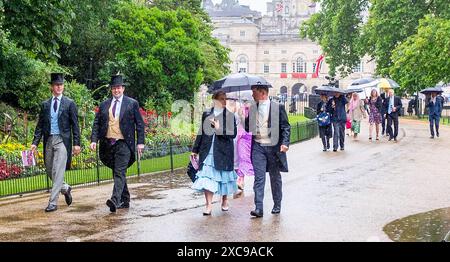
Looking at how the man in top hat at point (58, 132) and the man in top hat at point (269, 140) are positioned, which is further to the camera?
the man in top hat at point (58, 132)

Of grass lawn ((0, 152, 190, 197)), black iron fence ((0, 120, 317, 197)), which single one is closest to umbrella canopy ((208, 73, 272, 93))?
black iron fence ((0, 120, 317, 197))

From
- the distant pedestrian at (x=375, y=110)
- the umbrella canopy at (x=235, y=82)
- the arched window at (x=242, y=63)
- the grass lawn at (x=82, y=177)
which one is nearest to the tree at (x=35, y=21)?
the grass lawn at (x=82, y=177)

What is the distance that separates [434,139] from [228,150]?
15.5m

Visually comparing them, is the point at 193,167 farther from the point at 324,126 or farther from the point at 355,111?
the point at 355,111

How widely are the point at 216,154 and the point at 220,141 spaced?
0.67 feet

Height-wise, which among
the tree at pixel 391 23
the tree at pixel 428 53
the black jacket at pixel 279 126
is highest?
the tree at pixel 391 23

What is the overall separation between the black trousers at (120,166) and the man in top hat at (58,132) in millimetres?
640

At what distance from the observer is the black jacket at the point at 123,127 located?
36.5 ft

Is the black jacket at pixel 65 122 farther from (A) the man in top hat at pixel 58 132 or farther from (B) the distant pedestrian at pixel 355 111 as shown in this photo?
(B) the distant pedestrian at pixel 355 111

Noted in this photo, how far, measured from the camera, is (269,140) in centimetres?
1065

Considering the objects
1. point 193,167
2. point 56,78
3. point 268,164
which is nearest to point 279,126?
point 268,164

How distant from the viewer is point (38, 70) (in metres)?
24.9

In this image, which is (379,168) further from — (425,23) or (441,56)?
(425,23)
